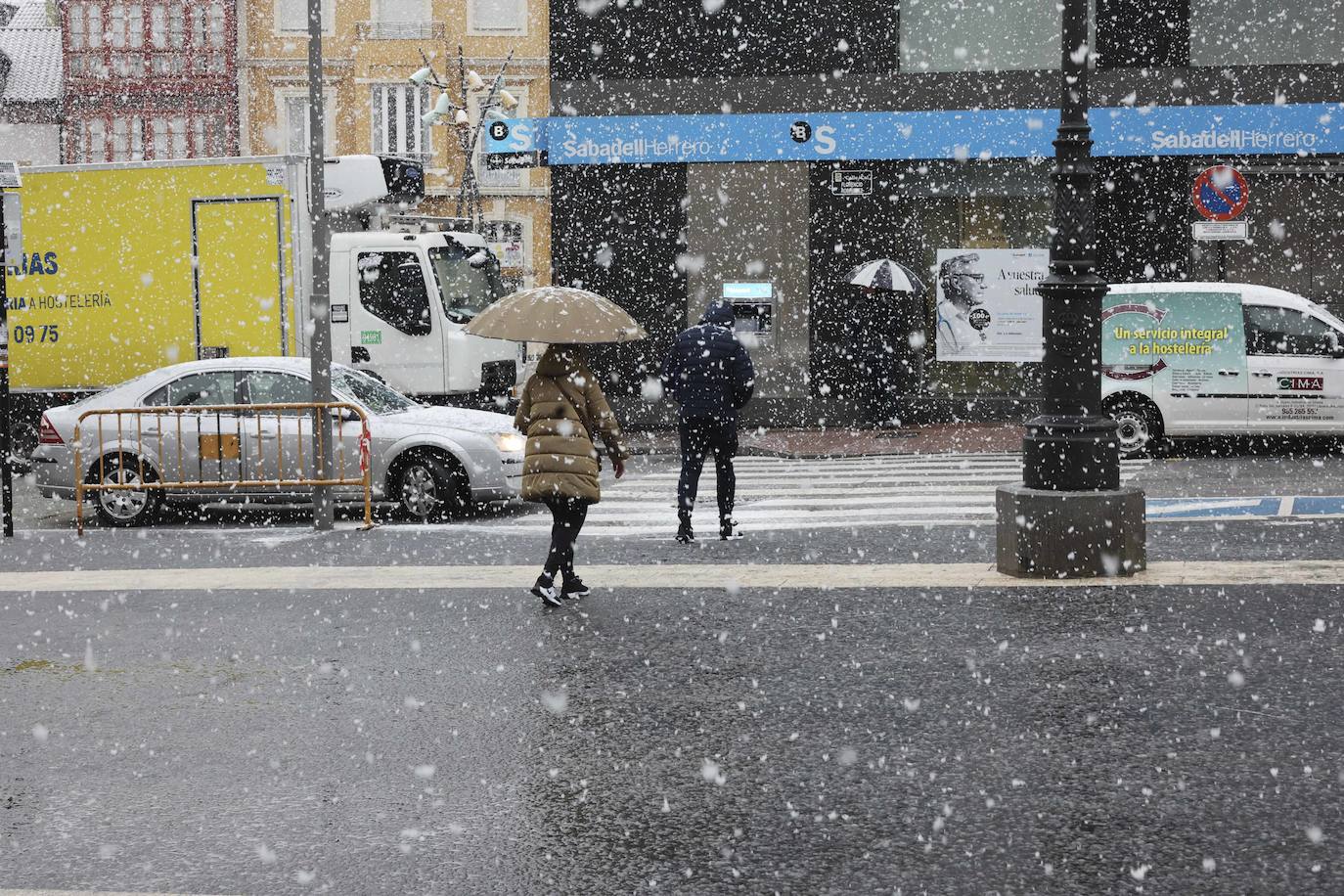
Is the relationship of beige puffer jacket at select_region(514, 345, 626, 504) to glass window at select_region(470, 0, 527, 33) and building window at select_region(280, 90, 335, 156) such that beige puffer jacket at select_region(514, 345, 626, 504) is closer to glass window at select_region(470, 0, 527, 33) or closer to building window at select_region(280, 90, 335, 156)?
glass window at select_region(470, 0, 527, 33)

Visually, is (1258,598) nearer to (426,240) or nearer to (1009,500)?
(1009,500)

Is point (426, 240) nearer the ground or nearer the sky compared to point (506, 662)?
nearer the sky

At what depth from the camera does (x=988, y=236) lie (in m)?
25.0

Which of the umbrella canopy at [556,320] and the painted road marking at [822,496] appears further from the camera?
the painted road marking at [822,496]

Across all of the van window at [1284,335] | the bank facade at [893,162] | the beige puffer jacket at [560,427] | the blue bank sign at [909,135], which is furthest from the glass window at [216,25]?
the beige puffer jacket at [560,427]

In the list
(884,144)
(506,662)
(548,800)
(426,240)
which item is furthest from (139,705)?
(884,144)

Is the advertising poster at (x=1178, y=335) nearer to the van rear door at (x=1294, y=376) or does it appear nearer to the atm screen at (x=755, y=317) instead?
the van rear door at (x=1294, y=376)

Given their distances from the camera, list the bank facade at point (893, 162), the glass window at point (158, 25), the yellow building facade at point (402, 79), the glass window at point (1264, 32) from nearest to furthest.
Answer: the bank facade at point (893, 162) → the glass window at point (1264, 32) → the yellow building facade at point (402, 79) → the glass window at point (158, 25)

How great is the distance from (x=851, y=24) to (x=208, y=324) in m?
12.0

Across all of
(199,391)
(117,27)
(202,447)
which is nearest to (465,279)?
(199,391)

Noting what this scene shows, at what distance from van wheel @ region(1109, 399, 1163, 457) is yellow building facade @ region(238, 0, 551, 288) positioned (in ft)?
124

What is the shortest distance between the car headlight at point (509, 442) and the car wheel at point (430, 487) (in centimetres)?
42

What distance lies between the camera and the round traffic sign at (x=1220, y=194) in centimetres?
2128

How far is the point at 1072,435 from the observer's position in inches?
377
